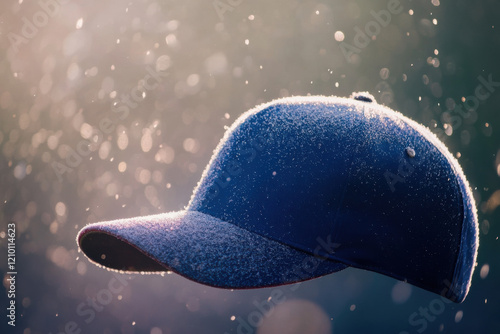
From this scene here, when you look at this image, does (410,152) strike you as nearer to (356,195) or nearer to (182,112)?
(356,195)

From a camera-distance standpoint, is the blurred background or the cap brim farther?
the blurred background

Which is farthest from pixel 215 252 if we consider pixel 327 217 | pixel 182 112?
pixel 182 112

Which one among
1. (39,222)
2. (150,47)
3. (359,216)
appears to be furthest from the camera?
(39,222)

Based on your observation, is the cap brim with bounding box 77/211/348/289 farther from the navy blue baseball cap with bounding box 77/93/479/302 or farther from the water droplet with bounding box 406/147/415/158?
the water droplet with bounding box 406/147/415/158

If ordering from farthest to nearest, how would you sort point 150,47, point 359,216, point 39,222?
1. point 39,222
2. point 150,47
3. point 359,216

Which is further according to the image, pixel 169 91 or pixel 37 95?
pixel 37 95

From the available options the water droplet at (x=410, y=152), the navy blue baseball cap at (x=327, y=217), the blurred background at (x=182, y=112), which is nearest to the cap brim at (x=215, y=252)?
the navy blue baseball cap at (x=327, y=217)

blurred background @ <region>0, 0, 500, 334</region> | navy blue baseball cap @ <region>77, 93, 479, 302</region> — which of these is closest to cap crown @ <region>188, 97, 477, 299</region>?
navy blue baseball cap @ <region>77, 93, 479, 302</region>

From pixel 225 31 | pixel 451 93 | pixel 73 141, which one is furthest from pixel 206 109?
pixel 451 93

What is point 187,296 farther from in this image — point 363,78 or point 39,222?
point 363,78
